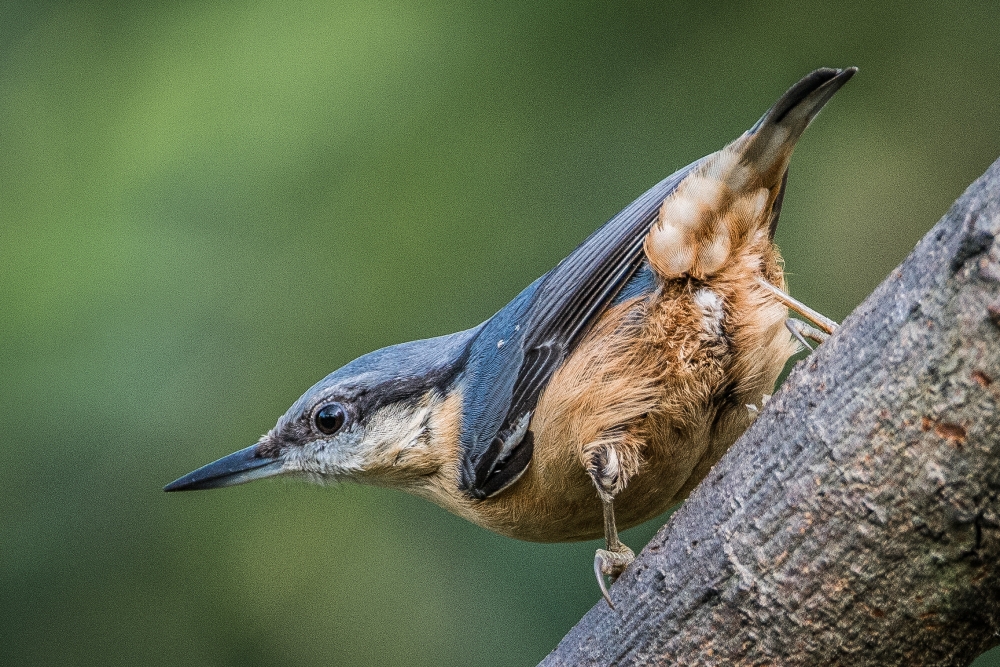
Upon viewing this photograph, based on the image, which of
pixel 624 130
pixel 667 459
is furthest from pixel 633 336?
pixel 624 130

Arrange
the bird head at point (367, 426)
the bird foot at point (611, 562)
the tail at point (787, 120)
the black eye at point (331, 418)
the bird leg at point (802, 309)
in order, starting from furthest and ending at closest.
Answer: the black eye at point (331, 418) → the bird head at point (367, 426) → the bird leg at point (802, 309) → the bird foot at point (611, 562) → the tail at point (787, 120)

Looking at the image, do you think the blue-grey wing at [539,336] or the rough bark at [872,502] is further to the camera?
the blue-grey wing at [539,336]

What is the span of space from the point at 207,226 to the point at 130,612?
1.35 metres

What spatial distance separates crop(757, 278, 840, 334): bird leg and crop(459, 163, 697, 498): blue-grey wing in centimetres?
32

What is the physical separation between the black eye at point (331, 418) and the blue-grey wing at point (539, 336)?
1.69 ft

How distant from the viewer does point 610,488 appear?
2.60 m

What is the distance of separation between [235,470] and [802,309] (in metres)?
1.86

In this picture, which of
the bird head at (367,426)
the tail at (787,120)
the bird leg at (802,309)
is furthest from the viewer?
the bird head at (367,426)

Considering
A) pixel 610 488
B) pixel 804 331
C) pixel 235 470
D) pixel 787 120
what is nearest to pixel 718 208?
pixel 787 120

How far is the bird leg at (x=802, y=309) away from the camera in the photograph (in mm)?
2600

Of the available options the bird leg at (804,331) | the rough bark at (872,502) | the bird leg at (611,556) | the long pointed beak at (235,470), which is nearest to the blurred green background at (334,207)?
the long pointed beak at (235,470)

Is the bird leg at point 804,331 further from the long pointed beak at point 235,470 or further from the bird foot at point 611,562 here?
the long pointed beak at point 235,470

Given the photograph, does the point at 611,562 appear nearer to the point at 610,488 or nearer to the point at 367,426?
the point at 610,488

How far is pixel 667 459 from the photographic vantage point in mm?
2725
